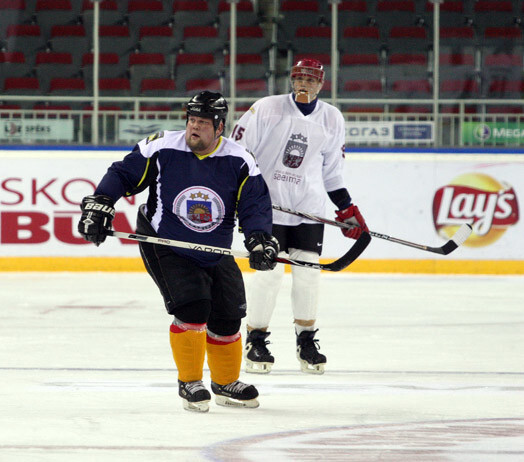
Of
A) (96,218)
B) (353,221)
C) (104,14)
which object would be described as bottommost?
(353,221)

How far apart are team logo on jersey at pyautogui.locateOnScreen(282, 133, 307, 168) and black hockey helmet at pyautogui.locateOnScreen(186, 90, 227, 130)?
3.81ft

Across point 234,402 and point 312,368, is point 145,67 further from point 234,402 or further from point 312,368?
point 234,402

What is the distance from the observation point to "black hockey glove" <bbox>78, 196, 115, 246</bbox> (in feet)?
12.9

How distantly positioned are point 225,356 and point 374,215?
20.9ft

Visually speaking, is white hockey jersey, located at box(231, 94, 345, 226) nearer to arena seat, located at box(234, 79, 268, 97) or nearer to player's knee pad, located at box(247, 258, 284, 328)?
player's knee pad, located at box(247, 258, 284, 328)

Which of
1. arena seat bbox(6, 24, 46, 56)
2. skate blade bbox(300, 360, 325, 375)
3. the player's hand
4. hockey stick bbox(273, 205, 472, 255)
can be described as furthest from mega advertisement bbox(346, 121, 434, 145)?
skate blade bbox(300, 360, 325, 375)

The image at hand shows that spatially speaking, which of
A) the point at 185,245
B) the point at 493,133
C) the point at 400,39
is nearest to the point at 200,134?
the point at 185,245

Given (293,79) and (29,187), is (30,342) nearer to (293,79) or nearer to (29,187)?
(293,79)

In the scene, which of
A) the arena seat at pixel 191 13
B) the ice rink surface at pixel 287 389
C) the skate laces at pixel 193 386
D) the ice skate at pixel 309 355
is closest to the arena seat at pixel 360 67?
the arena seat at pixel 191 13

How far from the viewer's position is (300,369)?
5047 mm

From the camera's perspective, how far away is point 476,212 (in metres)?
10.4

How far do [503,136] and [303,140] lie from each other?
576cm

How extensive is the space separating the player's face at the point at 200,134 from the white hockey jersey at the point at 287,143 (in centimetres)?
118

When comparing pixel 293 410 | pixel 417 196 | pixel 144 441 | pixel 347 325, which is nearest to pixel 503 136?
pixel 417 196
